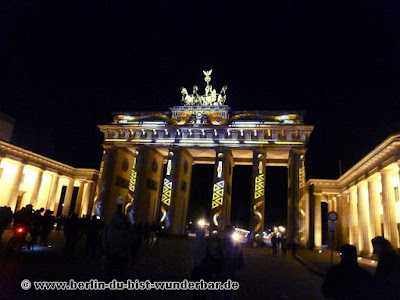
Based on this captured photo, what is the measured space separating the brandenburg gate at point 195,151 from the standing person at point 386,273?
30655 mm

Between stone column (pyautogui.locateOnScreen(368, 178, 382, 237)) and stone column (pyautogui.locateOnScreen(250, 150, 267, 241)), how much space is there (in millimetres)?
11769

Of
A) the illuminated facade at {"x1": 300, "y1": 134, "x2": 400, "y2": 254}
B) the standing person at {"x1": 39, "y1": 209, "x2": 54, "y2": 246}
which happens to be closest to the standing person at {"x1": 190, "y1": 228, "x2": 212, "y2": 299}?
the standing person at {"x1": 39, "y1": 209, "x2": 54, "y2": 246}

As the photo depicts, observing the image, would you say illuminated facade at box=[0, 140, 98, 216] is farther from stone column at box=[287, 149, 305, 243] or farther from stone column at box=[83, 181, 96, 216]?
stone column at box=[287, 149, 305, 243]

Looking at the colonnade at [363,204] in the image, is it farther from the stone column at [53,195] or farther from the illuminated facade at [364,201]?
the stone column at [53,195]

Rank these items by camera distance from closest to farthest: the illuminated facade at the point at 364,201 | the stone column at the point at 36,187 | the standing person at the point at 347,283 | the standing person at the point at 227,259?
the standing person at the point at 347,283, the standing person at the point at 227,259, the illuminated facade at the point at 364,201, the stone column at the point at 36,187

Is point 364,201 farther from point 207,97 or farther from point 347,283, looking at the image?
point 347,283

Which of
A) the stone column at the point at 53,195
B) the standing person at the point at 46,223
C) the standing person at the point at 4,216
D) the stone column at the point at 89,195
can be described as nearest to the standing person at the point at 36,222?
the standing person at the point at 46,223

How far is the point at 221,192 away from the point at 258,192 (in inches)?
180

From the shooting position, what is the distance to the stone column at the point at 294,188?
33750mm

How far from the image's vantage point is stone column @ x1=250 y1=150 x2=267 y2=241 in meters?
34.9

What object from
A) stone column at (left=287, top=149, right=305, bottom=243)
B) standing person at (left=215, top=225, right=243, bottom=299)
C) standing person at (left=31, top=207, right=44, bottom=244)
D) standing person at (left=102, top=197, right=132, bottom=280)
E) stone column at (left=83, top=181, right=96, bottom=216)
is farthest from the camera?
stone column at (left=83, top=181, right=96, bottom=216)

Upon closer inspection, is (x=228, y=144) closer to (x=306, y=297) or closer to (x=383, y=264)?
(x=306, y=297)

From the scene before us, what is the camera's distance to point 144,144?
3994 centimetres

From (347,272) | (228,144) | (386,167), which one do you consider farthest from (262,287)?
(228,144)
